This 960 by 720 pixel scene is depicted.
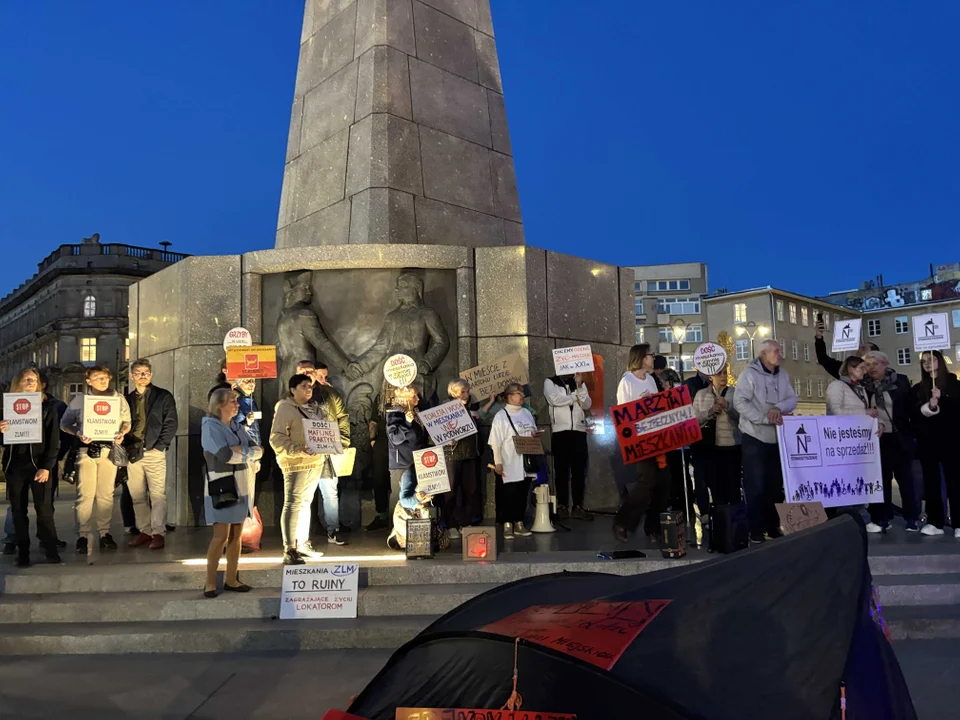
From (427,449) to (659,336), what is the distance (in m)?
73.3

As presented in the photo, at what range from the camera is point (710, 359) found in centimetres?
871

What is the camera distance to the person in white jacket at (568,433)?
31.4ft

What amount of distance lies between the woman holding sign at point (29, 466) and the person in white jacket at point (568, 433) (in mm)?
5531

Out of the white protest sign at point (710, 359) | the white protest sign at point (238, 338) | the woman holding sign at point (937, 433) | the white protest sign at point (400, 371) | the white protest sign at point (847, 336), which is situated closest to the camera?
the woman holding sign at point (937, 433)

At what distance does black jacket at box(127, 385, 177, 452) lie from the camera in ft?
28.9

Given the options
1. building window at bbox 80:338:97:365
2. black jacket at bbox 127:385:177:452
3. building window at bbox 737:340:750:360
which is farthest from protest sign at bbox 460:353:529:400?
building window at bbox 80:338:97:365

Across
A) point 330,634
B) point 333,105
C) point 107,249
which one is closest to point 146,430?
Result: point 330,634

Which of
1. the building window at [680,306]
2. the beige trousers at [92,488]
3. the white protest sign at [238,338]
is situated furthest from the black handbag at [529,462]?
the building window at [680,306]

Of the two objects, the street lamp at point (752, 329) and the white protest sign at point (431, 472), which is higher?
the street lamp at point (752, 329)

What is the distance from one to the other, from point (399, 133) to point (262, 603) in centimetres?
741

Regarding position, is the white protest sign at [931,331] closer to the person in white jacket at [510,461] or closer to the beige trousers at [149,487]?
the person in white jacket at [510,461]

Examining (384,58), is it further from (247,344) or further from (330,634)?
(330,634)

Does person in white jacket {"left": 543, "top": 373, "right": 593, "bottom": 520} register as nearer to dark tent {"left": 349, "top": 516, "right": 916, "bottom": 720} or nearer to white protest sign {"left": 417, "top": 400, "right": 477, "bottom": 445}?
white protest sign {"left": 417, "top": 400, "right": 477, "bottom": 445}

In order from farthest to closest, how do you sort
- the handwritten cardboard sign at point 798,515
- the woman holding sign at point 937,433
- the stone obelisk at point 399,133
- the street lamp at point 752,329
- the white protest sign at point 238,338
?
1. the street lamp at point 752,329
2. the stone obelisk at point 399,133
3. the white protest sign at point 238,338
4. the woman holding sign at point 937,433
5. the handwritten cardboard sign at point 798,515
